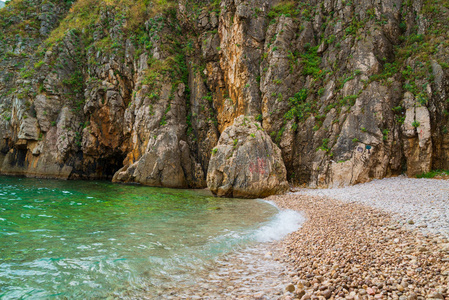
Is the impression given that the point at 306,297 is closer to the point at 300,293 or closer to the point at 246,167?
the point at 300,293

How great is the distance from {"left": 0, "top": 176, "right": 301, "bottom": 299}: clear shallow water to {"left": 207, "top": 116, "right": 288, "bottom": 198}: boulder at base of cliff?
680 centimetres

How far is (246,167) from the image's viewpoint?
19797 millimetres

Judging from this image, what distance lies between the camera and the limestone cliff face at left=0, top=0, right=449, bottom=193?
19484 millimetres

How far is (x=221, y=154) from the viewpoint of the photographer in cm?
2098

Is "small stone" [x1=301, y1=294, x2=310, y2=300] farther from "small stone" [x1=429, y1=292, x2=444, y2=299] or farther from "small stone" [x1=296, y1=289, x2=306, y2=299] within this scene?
"small stone" [x1=429, y1=292, x2=444, y2=299]

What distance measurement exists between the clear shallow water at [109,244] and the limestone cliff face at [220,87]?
45.7ft

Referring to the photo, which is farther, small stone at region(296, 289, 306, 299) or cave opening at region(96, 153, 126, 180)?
cave opening at region(96, 153, 126, 180)

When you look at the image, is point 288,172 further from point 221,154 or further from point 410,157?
point 410,157

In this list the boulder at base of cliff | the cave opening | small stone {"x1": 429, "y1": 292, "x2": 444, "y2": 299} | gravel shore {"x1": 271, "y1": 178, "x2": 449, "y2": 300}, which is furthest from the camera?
the cave opening

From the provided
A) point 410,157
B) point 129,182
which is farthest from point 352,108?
point 129,182

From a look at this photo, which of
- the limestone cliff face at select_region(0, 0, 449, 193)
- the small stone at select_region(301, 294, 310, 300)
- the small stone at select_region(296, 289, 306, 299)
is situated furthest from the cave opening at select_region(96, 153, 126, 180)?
the small stone at select_region(301, 294, 310, 300)

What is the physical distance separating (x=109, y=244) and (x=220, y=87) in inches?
1033

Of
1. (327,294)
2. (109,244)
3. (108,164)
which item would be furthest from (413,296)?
(108,164)

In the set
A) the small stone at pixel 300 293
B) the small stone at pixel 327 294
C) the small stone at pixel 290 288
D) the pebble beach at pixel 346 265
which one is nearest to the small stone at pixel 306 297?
the pebble beach at pixel 346 265
